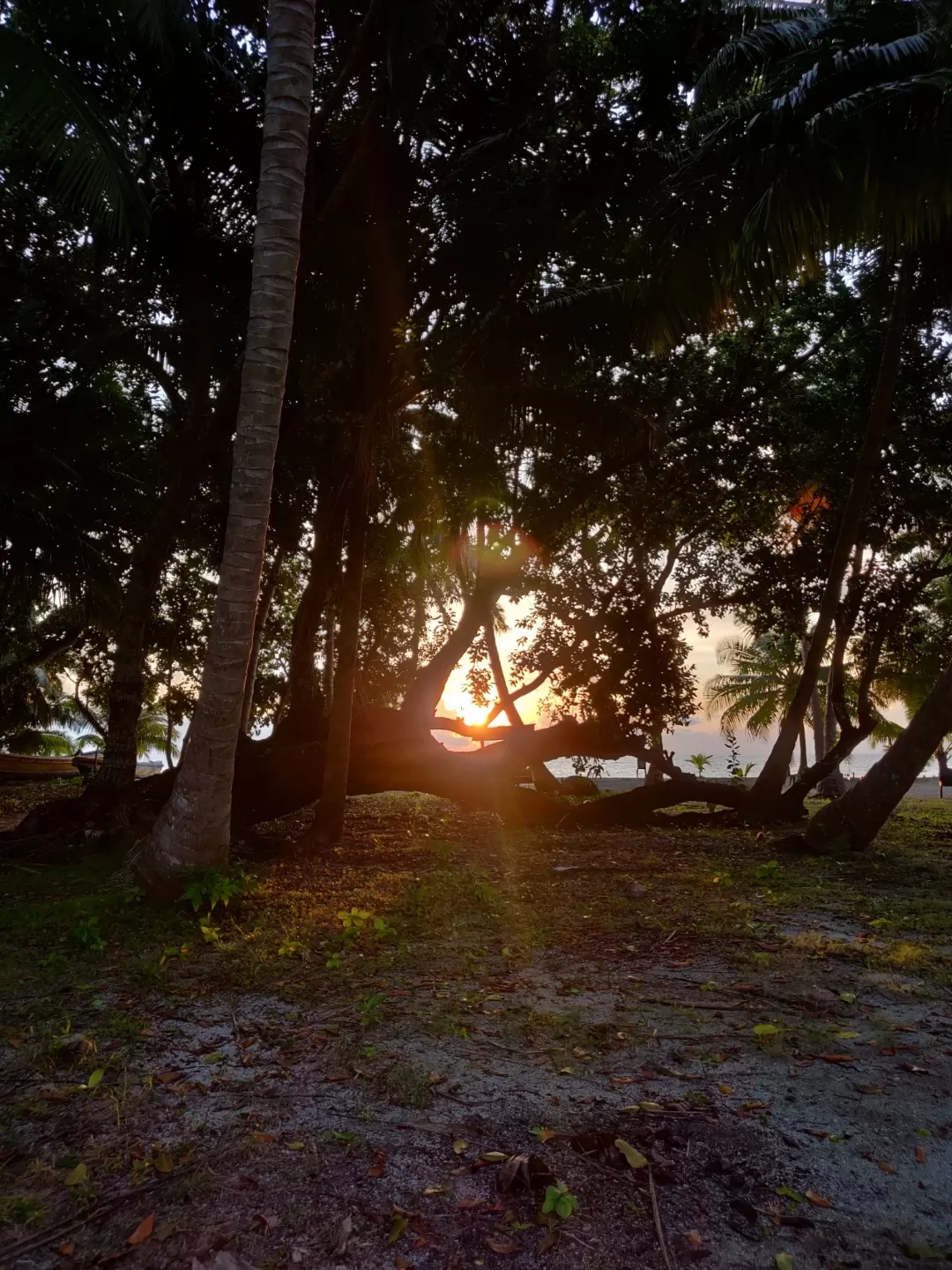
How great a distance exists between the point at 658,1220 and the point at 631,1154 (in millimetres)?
356

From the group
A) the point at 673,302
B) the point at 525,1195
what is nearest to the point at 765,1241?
the point at 525,1195

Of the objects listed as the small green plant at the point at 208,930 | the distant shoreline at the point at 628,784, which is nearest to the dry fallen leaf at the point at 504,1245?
the small green plant at the point at 208,930

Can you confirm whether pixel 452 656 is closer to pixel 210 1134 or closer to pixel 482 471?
pixel 482 471

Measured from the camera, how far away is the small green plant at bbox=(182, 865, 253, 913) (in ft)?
21.2

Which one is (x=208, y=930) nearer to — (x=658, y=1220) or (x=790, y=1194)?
(x=658, y=1220)

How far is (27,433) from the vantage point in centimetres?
1229

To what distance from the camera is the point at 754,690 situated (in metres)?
31.0

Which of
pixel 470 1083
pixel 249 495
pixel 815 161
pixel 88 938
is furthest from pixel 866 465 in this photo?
pixel 88 938

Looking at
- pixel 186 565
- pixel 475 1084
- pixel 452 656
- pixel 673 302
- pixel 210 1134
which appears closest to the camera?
pixel 210 1134

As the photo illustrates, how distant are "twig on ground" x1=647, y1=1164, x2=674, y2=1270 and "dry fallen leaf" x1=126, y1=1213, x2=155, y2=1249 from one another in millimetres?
1652

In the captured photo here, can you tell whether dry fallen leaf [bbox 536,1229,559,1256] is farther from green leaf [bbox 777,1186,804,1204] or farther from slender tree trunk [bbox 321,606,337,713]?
slender tree trunk [bbox 321,606,337,713]

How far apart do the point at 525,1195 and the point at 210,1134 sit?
1281 millimetres

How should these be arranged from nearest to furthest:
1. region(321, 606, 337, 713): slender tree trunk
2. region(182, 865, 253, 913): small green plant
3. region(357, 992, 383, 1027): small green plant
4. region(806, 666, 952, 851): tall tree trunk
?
region(357, 992, 383, 1027): small green plant < region(182, 865, 253, 913): small green plant < region(806, 666, 952, 851): tall tree trunk < region(321, 606, 337, 713): slender tree trunk

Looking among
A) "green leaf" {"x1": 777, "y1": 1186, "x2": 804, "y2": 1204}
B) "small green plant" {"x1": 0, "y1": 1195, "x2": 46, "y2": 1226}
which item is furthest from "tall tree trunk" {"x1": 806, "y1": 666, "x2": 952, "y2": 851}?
"small green plant" {"x1": 0, "y1": 1195, "x2": 46, "y2": 1226}
